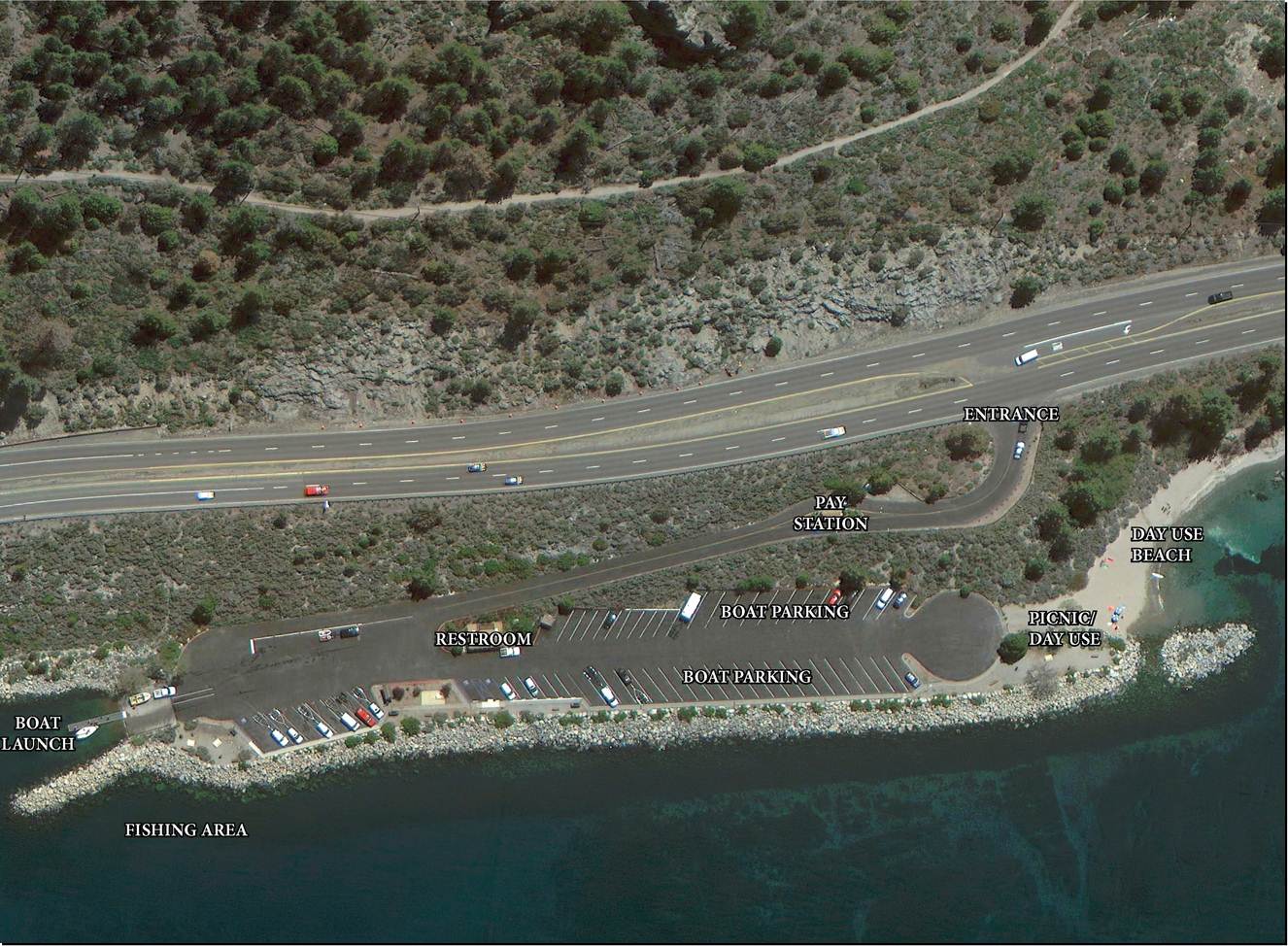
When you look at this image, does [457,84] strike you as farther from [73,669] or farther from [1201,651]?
[1201,651]

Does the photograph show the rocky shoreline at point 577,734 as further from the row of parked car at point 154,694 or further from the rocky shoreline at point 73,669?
the rocky shoreline at point 73,669

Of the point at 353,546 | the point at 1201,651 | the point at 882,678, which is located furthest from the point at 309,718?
the point at 1201,651

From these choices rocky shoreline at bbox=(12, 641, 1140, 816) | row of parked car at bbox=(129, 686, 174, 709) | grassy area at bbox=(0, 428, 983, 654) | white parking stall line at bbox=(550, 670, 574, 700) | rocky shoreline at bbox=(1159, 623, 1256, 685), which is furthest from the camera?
rocky shoreline at bbox=(1159, 623, 1256, 685)

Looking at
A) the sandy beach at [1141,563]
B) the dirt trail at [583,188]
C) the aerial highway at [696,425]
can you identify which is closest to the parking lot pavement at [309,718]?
the aerial highway at [696,425]

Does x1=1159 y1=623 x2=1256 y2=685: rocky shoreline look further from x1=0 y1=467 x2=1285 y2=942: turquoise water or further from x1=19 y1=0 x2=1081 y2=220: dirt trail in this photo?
x1=19 y1=0 x2=1081 y2=220: dirt trail

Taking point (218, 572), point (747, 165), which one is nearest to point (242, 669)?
point (218, 572)

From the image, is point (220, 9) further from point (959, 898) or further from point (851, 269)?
point (959, 898)

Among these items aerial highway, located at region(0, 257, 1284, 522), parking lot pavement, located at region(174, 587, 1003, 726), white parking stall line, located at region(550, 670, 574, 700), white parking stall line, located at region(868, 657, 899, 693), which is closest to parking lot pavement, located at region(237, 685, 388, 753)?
parking lot pavement, located at region(174, 587, 1003, 726)
